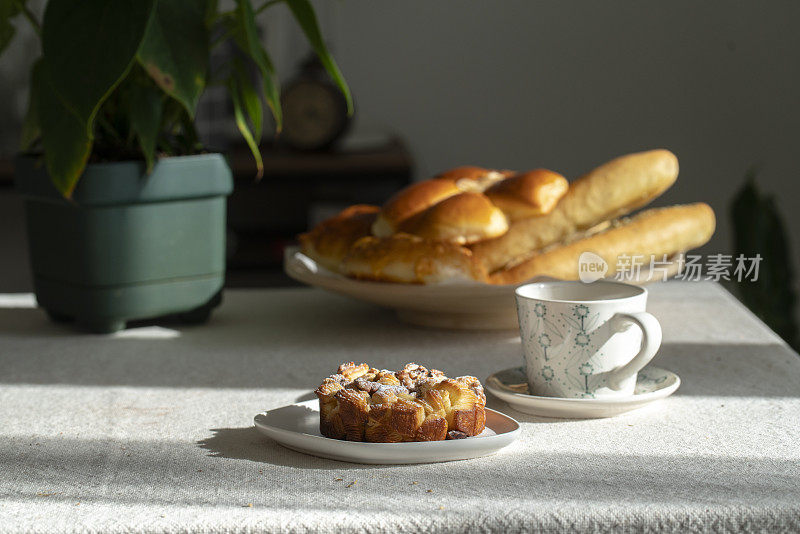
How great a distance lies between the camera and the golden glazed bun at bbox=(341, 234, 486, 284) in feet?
2.97

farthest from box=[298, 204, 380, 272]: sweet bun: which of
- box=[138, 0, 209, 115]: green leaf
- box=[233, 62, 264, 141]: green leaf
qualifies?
box=[138, 0, 209, 115]: green leaf

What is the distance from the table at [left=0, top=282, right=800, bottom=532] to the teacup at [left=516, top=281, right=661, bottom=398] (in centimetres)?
3

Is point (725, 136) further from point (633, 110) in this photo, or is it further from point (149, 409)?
point (149, 409)

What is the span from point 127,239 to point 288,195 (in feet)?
4.71

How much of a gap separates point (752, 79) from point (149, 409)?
8.42 ft

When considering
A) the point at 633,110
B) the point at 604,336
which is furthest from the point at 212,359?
the point at 633,110

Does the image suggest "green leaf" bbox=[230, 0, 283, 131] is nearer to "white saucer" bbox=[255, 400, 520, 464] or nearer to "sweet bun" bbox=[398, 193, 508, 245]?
"sweet bun" bbox=[398, 193, 508, 245]

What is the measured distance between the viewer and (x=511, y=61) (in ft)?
9.21

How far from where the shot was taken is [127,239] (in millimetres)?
942

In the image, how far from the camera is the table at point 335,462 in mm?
483

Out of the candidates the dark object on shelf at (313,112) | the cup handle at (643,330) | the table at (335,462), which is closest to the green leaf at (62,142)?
the table at (335,462)

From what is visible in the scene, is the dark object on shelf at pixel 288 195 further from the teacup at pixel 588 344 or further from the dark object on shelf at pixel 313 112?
the teacup at pixel 588 344

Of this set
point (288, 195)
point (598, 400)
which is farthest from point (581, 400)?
point (288, 195)

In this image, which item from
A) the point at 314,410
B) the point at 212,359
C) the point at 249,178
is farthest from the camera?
the point at 249,178
